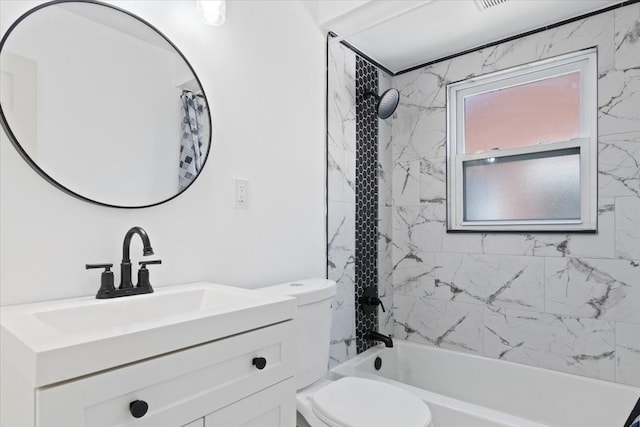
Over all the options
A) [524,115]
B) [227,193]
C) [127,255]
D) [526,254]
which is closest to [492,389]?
[526,254]

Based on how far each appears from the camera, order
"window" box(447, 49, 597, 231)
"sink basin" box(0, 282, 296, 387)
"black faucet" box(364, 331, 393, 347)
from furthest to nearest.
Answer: "black faucet" box(364, 331, 393, 347)
"window" box(447, 49, 597, 231)
"sink basin" box(0, 282, 296, 387)

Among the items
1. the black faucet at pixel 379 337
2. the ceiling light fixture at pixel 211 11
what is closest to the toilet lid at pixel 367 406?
the black faucet at pixel 379 337

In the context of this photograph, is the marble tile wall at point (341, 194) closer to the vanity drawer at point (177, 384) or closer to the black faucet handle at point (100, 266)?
the vanity drawer at point (177, 384)

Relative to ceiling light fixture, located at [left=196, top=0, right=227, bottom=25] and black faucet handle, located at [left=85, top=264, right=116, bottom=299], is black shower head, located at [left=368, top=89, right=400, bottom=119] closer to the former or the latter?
ceiling light fixture, located at [left=196, top=0, right=227, bottom=25]

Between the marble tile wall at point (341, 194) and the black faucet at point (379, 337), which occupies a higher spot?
the marble tile wall at point (341, 194)

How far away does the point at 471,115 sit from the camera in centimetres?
247

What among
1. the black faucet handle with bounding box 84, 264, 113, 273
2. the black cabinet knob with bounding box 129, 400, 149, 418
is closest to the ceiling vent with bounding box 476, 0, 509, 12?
the black faucet handle with bounding box 84, 264, 113, 273

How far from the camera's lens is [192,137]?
143 centimetres

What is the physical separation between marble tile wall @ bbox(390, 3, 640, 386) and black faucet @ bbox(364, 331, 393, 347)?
0.25 meters

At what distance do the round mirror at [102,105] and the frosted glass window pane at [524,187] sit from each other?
1758 millimetres

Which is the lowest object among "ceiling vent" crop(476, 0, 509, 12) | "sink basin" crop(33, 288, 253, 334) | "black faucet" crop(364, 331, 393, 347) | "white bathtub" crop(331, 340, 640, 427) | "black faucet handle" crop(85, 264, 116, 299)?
"white bathtub" crop(331, 340, 640, 427)

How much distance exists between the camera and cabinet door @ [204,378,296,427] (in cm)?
92

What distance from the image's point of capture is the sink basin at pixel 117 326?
660 mm

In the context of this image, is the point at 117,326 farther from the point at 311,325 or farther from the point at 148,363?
the point at 311,325
